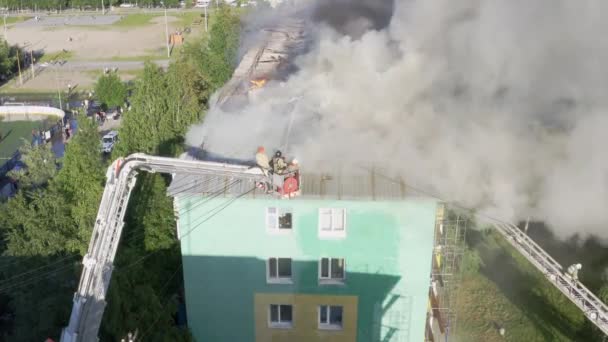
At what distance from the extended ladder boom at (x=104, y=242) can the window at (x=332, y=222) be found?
1924mm

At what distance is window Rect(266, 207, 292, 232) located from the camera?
9188 mm

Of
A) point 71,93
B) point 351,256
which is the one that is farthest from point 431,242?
point 71,93

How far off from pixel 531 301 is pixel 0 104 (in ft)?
93.6

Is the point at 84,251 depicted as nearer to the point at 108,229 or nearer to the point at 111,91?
the point at 108,229

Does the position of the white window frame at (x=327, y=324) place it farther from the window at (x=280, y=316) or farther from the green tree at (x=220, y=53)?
the green tree at (x=220, y=53)

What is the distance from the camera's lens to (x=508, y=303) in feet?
44.5

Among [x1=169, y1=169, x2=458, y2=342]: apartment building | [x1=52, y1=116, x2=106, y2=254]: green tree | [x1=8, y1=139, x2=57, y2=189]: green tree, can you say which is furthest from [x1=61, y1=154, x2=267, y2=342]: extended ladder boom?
[x1=8, y1=139, x2=57, y2=189]: green tree

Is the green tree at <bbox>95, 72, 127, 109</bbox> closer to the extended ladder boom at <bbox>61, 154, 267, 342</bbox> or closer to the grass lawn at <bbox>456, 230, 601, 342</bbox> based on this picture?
the grass lawn at <bbox>456, 230, 601, 342</bbox>

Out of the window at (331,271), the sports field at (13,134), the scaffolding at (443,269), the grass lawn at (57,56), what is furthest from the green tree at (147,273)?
the grass lawn at (57,56)

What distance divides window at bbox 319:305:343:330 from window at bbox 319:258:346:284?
1.75 feet

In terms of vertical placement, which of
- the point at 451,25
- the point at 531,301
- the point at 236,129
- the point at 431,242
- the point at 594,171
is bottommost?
the point at 531,301

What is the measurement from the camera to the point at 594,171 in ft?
35.2

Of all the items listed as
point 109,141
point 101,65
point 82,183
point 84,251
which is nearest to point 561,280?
point 84,251

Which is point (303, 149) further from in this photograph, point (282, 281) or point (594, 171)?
point (594, 171)
